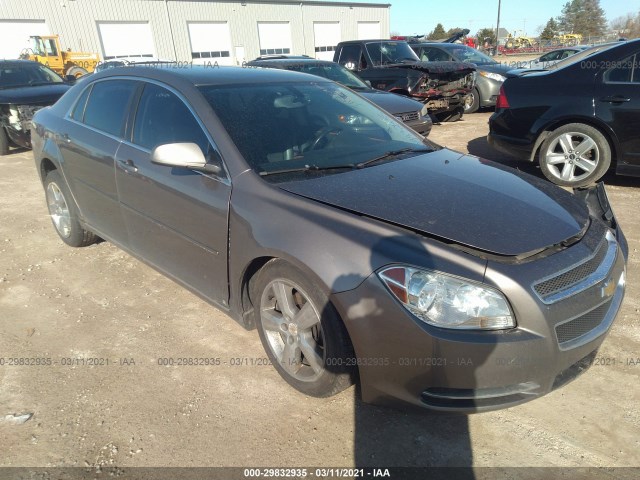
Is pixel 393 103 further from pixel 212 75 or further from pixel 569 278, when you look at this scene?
pixel 569 278

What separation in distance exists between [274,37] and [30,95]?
2633 centimetres

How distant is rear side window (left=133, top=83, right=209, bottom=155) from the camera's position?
2900 millimetres

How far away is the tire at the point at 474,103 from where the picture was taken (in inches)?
454

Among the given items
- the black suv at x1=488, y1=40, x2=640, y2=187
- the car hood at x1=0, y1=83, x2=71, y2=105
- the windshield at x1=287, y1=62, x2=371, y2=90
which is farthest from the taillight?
the car hood at x1=0, y1=83, x2=71, y2=105

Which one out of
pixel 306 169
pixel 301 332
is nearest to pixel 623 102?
pixel 306 169

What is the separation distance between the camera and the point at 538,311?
6.34ft

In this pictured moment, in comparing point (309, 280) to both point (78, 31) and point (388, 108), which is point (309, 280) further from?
point (78, 31)

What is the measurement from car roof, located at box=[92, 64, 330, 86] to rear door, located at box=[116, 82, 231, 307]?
0.11 m

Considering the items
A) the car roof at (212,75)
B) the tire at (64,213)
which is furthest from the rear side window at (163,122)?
the tire at (64,213)

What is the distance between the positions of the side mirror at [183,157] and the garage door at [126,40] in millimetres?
27531

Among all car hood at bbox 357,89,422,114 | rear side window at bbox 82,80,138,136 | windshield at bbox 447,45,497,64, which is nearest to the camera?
rear side window at bbox 82,80,138,136

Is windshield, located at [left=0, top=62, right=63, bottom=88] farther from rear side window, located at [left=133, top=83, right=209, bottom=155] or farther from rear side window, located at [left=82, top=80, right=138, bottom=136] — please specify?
rear side window, located at [left=133, top=83, right=209, bottom=155]

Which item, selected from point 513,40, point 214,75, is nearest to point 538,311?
point 214,75

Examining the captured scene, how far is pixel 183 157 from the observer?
262 cm
